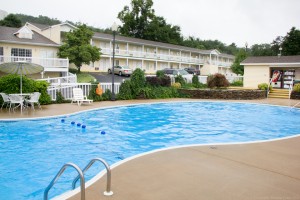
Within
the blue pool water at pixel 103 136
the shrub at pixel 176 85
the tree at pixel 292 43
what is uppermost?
the tree at pixel 292 43

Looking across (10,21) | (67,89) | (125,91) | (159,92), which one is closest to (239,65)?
(159,92)

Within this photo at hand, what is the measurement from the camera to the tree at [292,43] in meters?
55.9

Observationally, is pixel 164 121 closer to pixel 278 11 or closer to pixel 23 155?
pixel 23 155

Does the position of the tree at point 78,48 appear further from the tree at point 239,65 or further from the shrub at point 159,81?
the tree at point 239,65

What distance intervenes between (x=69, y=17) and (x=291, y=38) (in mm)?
68411

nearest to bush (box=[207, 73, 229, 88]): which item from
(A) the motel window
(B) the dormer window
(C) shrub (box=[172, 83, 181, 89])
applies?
(C) shrub (box=[172, 83, 181, 89])

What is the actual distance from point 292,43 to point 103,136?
58286 mm

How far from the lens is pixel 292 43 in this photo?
5647cm

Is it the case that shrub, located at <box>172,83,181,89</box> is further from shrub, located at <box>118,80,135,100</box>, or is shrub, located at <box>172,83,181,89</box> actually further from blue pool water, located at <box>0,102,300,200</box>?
blue pool water, located at <box>0,102,300,200</box>

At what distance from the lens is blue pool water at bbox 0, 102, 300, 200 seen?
629 centimetres

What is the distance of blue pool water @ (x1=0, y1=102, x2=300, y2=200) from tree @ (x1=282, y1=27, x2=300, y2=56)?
46209mm

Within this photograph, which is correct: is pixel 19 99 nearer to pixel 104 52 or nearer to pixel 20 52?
pixel 20 52

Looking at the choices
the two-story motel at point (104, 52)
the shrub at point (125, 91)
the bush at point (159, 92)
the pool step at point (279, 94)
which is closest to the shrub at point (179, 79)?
the bush at point (159, 92)

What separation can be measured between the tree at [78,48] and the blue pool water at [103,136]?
16.5m
